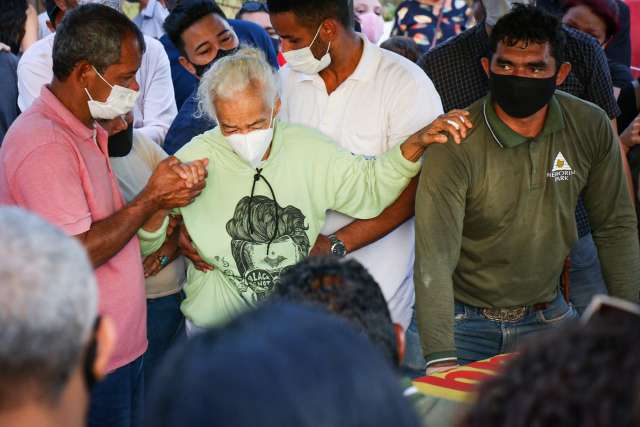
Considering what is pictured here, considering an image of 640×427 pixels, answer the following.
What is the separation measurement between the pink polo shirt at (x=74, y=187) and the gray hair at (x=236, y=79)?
0.43 m

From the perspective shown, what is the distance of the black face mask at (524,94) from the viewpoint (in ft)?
11.0

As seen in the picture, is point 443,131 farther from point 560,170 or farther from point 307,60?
point 307,60

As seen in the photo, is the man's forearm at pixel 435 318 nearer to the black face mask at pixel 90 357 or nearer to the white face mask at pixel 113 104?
the white face mask at pixel 113 104

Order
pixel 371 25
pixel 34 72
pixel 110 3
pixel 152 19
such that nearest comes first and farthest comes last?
pixel 110 3 < pixel 34 72 < pixel 152 19 < pixel 371 25

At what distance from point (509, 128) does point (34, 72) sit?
2.54 metres

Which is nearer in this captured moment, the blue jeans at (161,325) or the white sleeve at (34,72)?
the blue jeans at (161,325)

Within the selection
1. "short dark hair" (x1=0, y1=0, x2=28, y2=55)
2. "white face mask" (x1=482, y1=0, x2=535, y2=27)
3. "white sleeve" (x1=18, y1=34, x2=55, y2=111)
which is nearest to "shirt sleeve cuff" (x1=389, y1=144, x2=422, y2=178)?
"white face mask" (x1=482, y1=0, x2=535, y2=27)

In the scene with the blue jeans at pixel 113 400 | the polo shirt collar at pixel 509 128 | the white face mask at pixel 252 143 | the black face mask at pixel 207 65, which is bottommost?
the blue jeans at pixel 113 400

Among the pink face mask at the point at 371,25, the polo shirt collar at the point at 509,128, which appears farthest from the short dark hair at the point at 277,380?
the pink face mask at the point at 371,25

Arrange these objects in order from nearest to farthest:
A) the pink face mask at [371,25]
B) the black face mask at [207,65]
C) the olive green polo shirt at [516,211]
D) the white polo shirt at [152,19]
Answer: the olive green polo shirt at [516,211]
the black face mask at [207,65]
the white polo shirt at [152,19]
the pink face mask at [371,25]

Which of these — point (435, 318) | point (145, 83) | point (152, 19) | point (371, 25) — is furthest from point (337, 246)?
point (371, 25)

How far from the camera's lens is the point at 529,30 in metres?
3.42

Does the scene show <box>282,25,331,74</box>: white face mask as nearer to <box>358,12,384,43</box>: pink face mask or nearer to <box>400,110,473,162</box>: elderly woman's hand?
<box>400,110,473,162</box>: elderly woman's hand

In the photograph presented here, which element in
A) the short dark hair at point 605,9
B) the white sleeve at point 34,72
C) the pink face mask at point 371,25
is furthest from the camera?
the pink face mask at point 371,25
